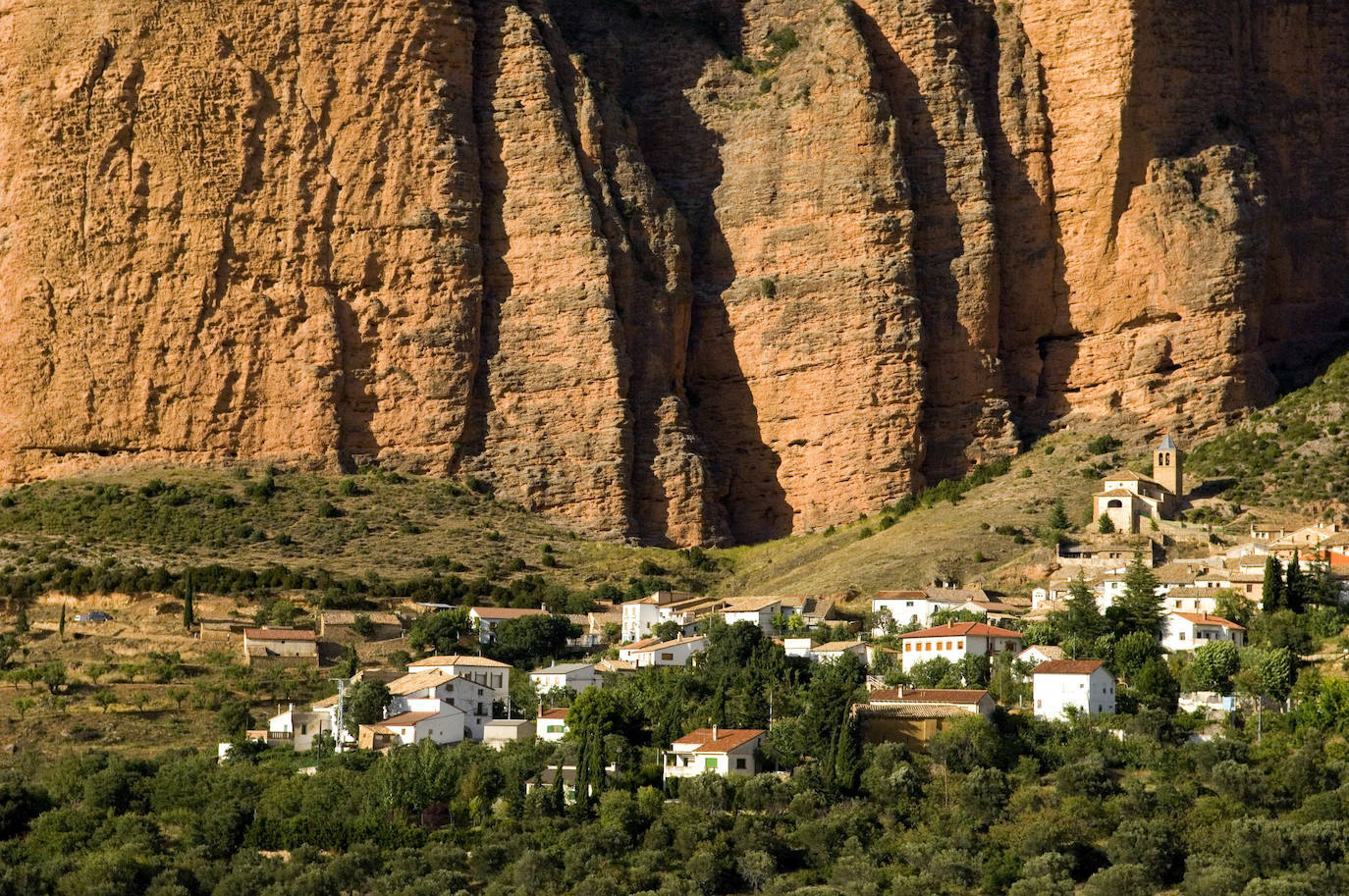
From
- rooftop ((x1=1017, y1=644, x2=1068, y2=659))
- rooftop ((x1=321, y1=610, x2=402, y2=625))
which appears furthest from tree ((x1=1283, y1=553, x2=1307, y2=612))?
rooftop ((x1=321, y1=610, x2=402, y2=625))

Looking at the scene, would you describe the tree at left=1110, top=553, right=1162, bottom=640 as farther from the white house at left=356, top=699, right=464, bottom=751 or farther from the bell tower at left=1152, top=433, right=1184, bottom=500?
the white house at left=356, top=699, right=464, bottom=751

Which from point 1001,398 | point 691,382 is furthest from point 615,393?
point 1001,398

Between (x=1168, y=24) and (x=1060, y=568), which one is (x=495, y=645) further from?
(x=1168, y=24)

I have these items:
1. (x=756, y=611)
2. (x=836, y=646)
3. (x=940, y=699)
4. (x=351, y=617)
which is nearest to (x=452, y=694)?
(x=351, y=617)

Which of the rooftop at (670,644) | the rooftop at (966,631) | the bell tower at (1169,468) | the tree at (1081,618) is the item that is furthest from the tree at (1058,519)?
the rooftop at (670,644)

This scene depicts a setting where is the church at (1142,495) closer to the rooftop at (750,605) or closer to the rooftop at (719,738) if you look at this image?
the rooftop at (750,605)
